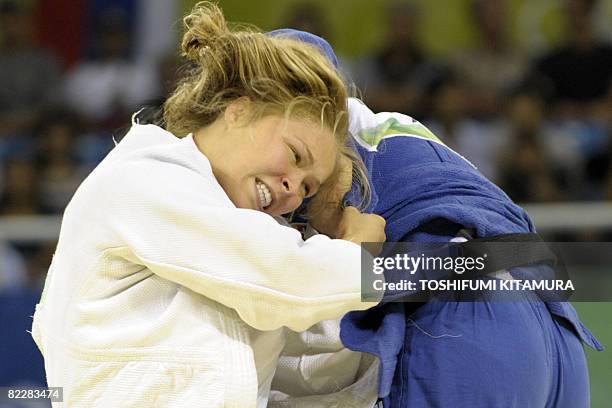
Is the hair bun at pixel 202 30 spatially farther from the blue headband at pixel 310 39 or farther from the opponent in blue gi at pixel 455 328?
the opponent in blue gi at pixel 455 328

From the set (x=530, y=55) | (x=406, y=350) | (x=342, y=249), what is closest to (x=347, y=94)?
(x=342, y=249)

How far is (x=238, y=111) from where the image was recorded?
6.65ft

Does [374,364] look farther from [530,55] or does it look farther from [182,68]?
[530,55]

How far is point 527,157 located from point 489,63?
93 cm

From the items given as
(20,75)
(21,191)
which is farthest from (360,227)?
(20,75)

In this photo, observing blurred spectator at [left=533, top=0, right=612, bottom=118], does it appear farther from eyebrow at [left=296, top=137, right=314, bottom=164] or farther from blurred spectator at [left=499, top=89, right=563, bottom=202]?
eyebrow at [left=296, top=137, right=314, bottom=164]

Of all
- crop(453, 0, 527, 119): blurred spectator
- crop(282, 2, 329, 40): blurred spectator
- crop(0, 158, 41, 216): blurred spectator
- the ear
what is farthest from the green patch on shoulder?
crop(282, 2, 329, 40): blurred spectator

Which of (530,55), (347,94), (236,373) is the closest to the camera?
(236,373)

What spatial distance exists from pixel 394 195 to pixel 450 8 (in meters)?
4.61

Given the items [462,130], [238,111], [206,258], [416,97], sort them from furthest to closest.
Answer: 1. [416,97]
2. [462,130]
3. [238,111]
4. [206,258]

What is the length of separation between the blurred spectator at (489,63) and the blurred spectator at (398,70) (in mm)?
241

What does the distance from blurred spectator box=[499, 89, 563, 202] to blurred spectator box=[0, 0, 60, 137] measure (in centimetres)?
249

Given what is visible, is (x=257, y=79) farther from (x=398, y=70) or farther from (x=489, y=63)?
(x=489, y=63)

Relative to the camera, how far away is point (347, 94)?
2096 mm
